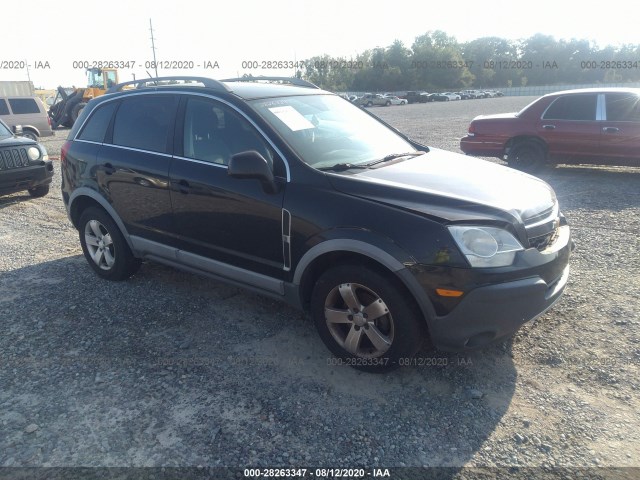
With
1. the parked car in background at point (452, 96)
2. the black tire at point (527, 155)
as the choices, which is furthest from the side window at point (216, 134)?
the parked car in background at point (452, 96)

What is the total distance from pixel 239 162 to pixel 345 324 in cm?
128

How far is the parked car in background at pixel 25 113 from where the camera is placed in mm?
17266

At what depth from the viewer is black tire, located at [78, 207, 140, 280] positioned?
4.68 meters

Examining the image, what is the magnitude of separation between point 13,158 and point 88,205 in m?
4.33

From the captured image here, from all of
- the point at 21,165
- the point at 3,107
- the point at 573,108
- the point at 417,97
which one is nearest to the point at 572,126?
the point at 573,108

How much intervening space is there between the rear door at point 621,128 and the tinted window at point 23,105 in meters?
18.3

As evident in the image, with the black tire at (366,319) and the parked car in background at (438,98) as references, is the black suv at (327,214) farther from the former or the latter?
the parked car in background at (438,98)

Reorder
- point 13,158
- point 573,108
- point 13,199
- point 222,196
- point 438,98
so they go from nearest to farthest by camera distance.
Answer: point 222,196 < point 13,158 < point 13,199 < point 573,108 < point 438,98

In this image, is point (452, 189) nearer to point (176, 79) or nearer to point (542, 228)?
point (542, 228)

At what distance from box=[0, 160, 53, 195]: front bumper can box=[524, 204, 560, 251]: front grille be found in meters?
8.14

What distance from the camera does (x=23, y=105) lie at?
17859mm

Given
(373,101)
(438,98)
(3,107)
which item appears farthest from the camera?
(438,98)

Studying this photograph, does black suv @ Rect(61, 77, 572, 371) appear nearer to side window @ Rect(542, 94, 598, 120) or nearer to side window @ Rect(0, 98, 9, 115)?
side window @ Rect(542, 94, 598, 120)

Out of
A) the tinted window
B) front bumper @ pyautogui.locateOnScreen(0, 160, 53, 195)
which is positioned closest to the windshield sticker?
front bumper @ pyautogui.locateOnScreen(0, 160, 53, 195)
